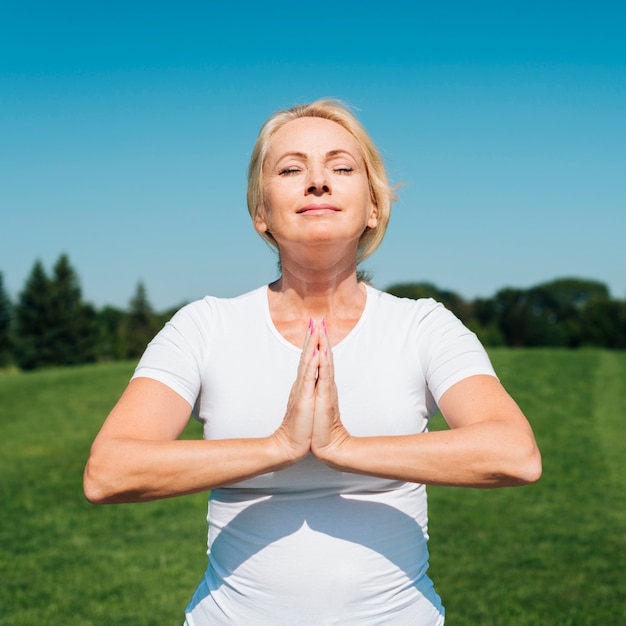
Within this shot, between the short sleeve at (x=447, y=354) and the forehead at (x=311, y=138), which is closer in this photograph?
the short sleeve at (x=447, y=354)

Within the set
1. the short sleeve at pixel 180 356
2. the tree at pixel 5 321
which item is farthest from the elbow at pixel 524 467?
the tree at pixel 5 321

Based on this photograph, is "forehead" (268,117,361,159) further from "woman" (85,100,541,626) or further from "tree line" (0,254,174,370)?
"tree line" (0,254,174,370)

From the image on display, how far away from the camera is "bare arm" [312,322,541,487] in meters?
1.80

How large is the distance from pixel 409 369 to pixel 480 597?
16.9 ft

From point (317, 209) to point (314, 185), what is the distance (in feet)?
0.23

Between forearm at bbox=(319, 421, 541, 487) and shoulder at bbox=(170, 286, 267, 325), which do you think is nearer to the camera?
forearm at bbox=(319, 421, 541, 487)

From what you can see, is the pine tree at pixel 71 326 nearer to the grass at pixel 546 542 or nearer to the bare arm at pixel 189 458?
the grass at pixel 546 542

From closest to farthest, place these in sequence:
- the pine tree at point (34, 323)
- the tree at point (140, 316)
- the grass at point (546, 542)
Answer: the grass at point (546, 542) → the pine tree at point (34, 323) → the tree at point (140, 316)

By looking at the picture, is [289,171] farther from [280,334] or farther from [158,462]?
[158,462]

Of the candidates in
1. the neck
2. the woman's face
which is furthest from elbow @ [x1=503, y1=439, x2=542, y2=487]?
the woman's face

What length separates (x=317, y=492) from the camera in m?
1.98

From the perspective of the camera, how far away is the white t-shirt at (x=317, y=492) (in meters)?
1.97

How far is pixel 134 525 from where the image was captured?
9156 mm

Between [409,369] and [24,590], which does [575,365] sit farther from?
[409,369]
